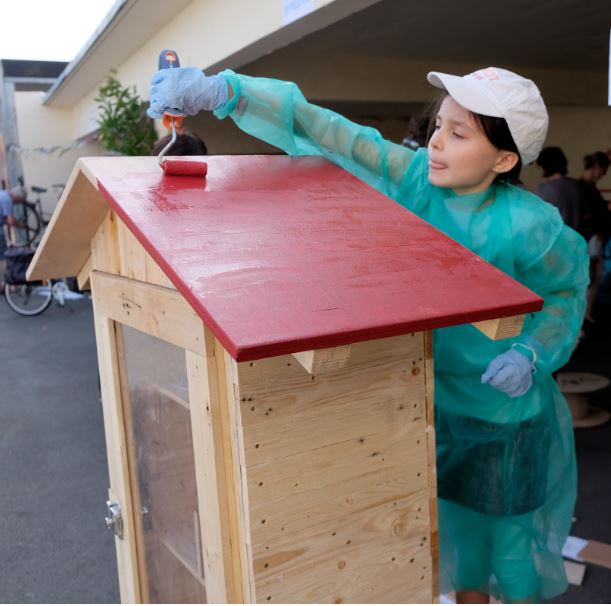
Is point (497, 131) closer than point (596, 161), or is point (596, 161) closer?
point (497, 131)

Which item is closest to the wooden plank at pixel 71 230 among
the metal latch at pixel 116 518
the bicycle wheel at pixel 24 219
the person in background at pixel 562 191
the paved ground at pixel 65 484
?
the metal latch at pixel 116 518

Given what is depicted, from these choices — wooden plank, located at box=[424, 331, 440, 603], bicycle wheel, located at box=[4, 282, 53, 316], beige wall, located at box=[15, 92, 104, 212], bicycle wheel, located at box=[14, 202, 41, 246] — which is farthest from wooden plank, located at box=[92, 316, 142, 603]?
beige wall, located at box=[15, 92, 104, 212]

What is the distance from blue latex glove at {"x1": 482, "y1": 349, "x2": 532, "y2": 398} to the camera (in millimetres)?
1492

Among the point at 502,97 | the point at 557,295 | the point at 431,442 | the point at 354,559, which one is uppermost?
the point at 502,97

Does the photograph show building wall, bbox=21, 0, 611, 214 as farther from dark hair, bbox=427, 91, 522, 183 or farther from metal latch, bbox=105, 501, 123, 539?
metal latch, bbox=105, 501, 123, 539

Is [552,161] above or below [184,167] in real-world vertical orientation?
below

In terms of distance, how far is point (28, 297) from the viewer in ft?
29.4

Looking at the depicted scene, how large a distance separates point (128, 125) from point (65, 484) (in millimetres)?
4494

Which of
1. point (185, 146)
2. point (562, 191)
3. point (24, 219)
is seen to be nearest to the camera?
point (185, 146)

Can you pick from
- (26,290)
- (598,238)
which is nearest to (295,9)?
(598,238)

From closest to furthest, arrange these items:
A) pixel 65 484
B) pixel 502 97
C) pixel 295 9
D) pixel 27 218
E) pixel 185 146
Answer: pixel 502 97 < pixel 185 146 < pixel 295 9 < pixel 65 484 < pixel 27 218

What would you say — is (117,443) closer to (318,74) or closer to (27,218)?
(318,74)

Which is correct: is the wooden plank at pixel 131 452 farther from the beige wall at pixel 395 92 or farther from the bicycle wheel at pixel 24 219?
the bicycle wheel at pixel 24 219

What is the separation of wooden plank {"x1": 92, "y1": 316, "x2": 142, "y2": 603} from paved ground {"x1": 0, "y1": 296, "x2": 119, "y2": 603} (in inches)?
45.9
